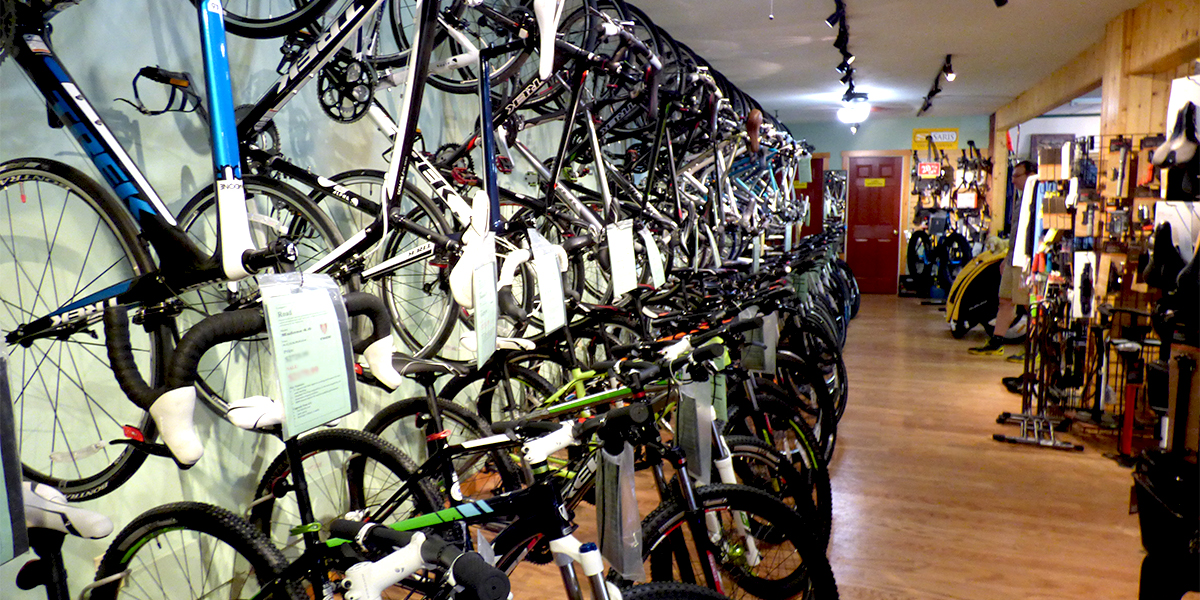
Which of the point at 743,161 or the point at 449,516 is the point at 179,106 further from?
the point at 743,161

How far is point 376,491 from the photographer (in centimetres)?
220

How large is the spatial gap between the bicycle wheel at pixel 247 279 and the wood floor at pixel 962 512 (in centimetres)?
106

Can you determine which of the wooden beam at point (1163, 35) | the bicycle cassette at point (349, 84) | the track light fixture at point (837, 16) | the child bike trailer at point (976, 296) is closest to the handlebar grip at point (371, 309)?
the bicycle cassette at point (349, 84)

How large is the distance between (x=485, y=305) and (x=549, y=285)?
419 millimetres

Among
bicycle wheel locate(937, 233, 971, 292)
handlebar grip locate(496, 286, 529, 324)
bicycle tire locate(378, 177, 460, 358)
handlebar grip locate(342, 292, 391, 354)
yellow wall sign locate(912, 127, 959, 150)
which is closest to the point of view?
handlebar grip locate(342, 292, 391, 354)

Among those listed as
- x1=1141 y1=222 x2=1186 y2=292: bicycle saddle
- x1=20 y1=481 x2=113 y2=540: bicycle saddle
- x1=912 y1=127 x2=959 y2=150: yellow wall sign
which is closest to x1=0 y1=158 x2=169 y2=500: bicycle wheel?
x1=20 y1=481 x2=113 y2=540: bicycle saddle

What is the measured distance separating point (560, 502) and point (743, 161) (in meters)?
5.53

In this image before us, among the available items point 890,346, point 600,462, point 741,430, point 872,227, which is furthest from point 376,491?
point 872,227

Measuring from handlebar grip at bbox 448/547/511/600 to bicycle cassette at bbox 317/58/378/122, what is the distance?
1.48m

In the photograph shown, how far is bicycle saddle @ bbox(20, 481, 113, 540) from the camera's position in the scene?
1.13m

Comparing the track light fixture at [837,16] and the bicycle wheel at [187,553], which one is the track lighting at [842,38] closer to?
the track light fixture at [837,16]

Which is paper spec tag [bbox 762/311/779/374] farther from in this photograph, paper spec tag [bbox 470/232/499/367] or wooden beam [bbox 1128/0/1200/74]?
wooden beam [bbox 1128/0/1200/74]

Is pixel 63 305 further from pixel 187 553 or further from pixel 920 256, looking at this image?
pixel 920 256

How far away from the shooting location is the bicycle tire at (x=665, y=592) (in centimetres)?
133
